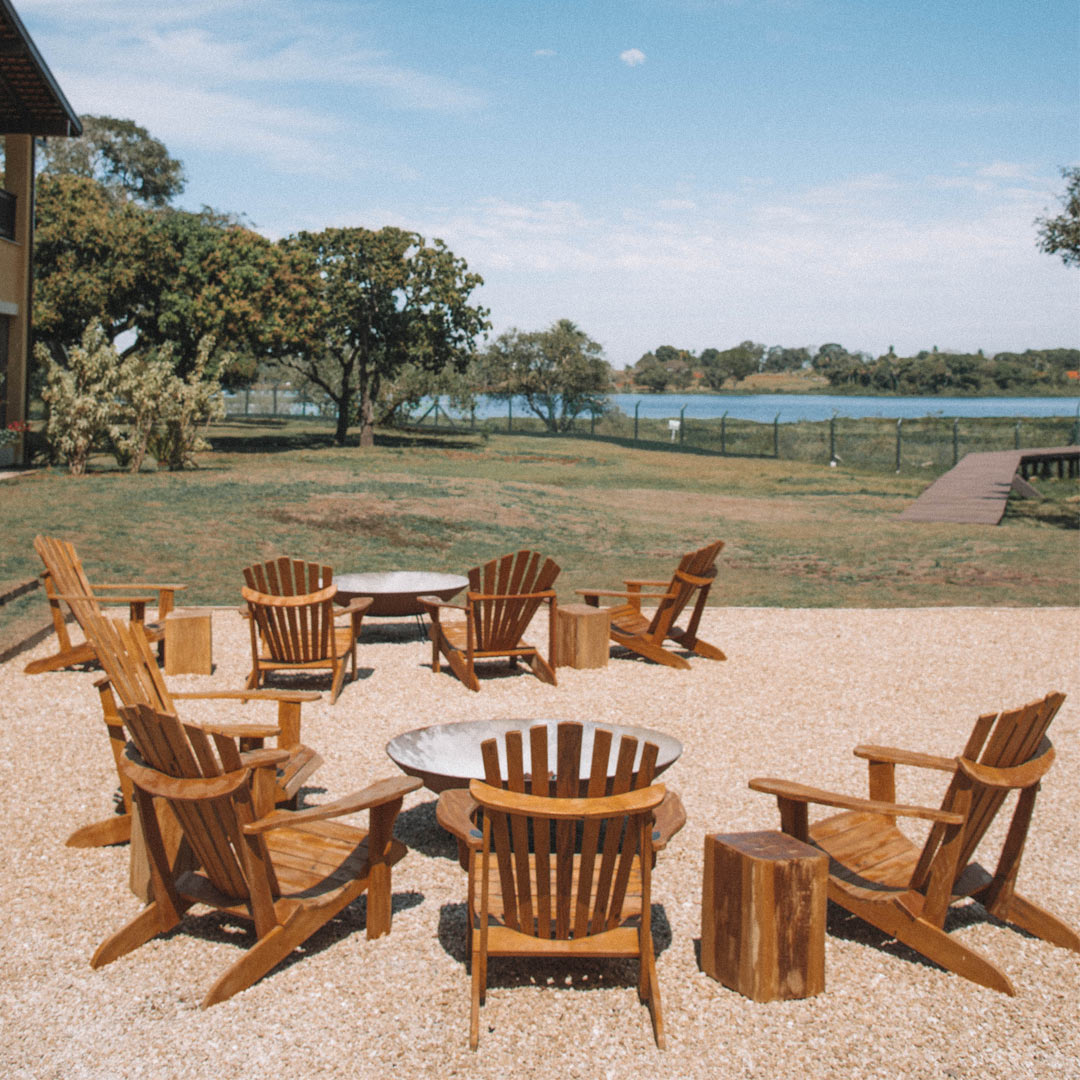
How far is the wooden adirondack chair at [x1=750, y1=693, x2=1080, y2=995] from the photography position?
362cm

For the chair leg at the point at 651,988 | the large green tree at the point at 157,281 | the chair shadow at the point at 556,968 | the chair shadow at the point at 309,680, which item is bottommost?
the chair shadow at the point at 309,680

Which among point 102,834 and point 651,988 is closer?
point 651,988

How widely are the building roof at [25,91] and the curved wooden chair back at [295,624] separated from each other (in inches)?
665

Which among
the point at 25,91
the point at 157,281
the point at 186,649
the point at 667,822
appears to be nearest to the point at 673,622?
the point at 186,649

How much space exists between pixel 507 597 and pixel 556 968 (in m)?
4.31

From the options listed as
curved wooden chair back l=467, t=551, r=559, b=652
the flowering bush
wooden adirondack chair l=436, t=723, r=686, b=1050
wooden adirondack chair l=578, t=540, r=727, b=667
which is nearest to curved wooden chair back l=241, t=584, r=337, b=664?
curved wooden chair back l=467, t=551, r=559, b=652

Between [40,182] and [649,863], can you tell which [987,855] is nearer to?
[649,863]

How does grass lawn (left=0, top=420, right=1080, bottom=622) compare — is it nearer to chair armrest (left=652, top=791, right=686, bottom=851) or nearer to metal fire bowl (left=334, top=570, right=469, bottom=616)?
metal fire bowl (left=334, top=570, right=469, bottom=616)

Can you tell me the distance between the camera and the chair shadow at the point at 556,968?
375 cm

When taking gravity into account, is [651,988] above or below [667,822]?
below

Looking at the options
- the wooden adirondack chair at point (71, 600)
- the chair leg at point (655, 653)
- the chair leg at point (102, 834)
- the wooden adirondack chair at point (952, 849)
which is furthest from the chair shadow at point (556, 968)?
the chair leg at point (655, 653)

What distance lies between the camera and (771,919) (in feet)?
11.9

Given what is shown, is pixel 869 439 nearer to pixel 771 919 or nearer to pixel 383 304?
pixel 383 304

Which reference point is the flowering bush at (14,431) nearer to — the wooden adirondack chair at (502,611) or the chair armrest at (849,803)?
the wooden adirondack chair at (502,611)
